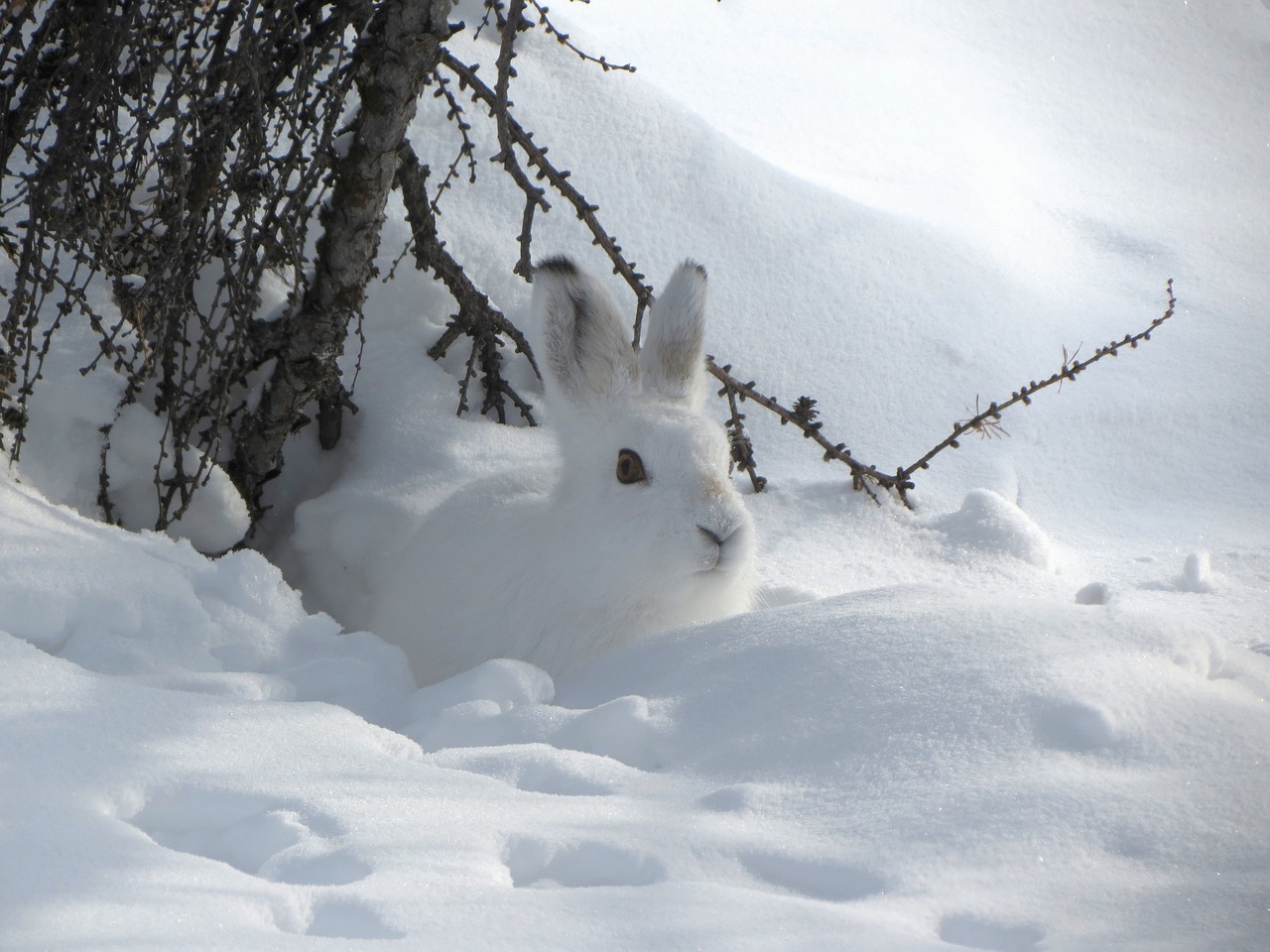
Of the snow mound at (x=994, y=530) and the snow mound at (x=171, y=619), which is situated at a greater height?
the snow mound at (x=994, y=530)

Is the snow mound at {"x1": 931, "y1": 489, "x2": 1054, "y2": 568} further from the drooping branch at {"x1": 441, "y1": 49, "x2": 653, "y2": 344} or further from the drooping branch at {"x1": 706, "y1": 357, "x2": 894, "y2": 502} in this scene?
the drooping branch at {"x1": 441, "y1": 49, "x2": 653, "y2": 344}

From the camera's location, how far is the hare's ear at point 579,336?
3.52 metres

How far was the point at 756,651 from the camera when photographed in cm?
247

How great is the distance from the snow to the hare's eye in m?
0.67

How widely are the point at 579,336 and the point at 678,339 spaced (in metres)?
0.33

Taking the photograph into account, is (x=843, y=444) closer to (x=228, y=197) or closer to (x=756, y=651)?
(x=756, y=651)

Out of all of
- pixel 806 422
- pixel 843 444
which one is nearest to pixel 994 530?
pixel 843 444

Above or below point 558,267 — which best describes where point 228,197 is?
below

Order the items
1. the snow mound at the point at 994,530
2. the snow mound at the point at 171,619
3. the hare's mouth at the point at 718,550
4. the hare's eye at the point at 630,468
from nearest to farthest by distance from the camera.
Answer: the snow mound at the point at 171,619 < the hare's mouth at the point at 718,550 < the hare's eye at the point at 630,468 < the snow mound at the point at 994,530

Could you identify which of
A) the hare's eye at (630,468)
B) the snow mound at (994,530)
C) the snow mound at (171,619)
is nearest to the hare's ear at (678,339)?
the hare's eye at (630,468)

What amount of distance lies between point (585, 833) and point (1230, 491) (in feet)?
13.2

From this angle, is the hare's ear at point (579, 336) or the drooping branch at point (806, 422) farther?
the drooping branch at point (806, 422)

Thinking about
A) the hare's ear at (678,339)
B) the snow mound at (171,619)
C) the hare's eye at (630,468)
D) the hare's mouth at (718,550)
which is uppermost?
the hare's ear at (678,339)

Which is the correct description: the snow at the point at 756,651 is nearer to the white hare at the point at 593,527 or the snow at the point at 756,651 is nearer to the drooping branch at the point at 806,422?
the drooping branch at the point at 806,422
